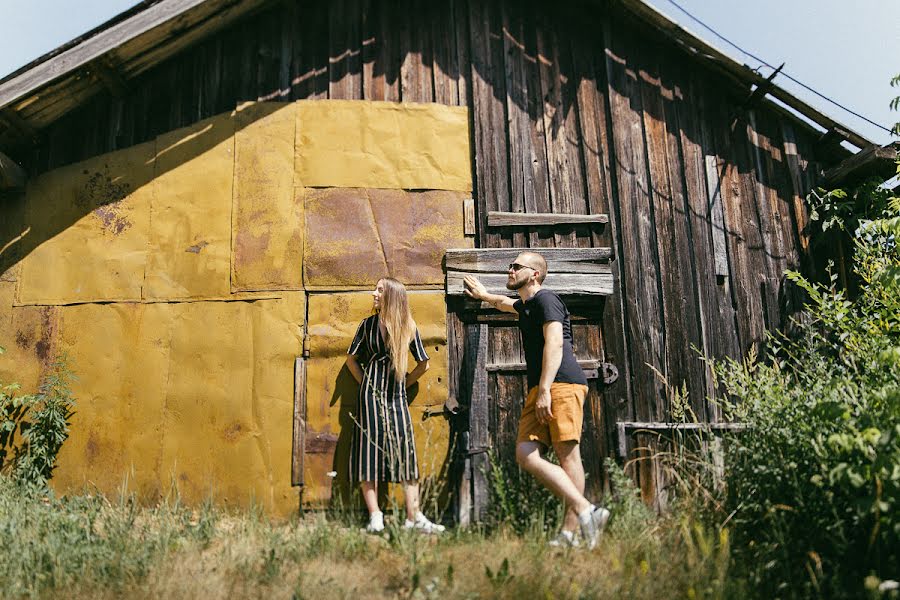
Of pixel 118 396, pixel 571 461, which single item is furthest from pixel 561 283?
pixel 118 396

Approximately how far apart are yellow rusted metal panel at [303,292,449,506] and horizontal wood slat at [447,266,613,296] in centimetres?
17

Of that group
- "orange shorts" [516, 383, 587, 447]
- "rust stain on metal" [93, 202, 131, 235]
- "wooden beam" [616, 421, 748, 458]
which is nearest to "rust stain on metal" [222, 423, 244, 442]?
"rust stain on metal" [93, 202, 131, 235]

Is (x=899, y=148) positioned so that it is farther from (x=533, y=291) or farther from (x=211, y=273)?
(x=211, y=273)

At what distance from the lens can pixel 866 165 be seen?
6.23 metres

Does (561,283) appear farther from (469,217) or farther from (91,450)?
(91,450)

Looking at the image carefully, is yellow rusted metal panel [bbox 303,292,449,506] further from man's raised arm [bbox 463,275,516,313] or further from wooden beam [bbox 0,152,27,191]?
wooden beam [bbox 0,152,27,191]

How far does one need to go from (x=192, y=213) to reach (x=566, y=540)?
13.1 ft

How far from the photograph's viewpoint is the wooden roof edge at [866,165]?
6125mm

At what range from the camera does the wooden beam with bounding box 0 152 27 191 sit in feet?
19.8

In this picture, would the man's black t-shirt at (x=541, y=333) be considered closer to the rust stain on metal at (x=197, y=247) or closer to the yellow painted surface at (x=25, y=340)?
the rust stain on metal at (x=197, y=247)

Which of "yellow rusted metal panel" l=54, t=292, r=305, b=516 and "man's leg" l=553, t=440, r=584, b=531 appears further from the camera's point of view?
"yellow rusted metal panel" l=54, t=292, r=305, b=516

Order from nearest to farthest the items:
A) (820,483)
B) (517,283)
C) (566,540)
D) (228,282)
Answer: (820,483) < (566,540) < (517,283) < (228,282)

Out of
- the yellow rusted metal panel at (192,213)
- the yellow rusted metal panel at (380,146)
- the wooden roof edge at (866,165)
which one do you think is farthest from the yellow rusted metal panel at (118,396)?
the wooden roof edge at (866,165)

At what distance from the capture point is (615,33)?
6.73 m
